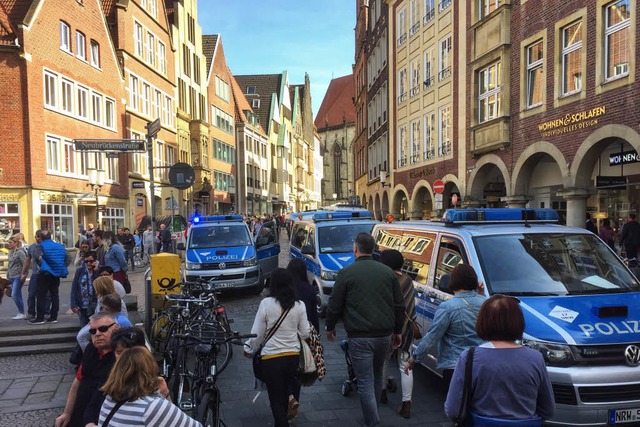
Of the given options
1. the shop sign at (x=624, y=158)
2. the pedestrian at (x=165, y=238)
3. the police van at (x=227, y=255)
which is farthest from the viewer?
the pedestrian at (x=165, y=238)

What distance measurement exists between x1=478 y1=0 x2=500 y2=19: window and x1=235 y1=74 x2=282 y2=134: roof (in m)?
46.3

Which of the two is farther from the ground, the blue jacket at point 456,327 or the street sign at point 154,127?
the street sign at point 154,127

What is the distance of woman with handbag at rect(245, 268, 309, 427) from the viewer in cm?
417

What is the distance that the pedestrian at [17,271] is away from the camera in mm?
9328

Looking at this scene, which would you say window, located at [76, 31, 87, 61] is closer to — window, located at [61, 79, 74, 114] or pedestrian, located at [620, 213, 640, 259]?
window, located at [61, 79, 74, 114]

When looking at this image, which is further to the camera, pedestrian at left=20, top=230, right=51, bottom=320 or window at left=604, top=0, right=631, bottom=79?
window at left=604, top=0, right=631, bottom=79

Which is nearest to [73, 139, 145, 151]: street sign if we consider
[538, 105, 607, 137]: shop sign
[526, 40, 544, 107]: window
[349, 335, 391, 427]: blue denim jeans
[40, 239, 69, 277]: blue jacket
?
[40, 239, 69, 277]: blue jacket

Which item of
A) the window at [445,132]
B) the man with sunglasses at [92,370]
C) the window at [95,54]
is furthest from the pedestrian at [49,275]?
the window at [95,54]

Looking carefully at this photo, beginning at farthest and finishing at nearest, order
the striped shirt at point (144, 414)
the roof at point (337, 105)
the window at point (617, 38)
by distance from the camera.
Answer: the roof at point (337, 105) → the window at point (617, 38) → the striped shirt at point (144, 414)

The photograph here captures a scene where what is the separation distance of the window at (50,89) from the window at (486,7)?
61.2 feet

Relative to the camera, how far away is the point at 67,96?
23.2 m

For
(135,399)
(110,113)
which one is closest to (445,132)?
(110,113)

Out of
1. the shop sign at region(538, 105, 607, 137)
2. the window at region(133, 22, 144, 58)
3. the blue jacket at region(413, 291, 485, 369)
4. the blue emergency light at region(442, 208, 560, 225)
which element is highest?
the window at region(133, 22, 144, 58)

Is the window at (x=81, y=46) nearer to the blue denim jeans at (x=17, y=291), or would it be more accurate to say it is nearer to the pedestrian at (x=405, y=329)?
the blue denim jeans at (x=17, y=291)
